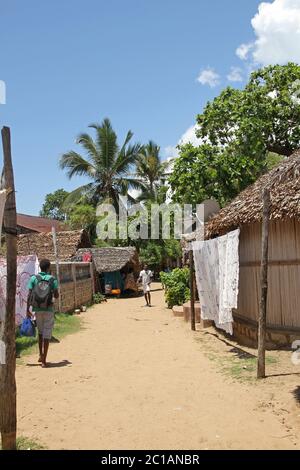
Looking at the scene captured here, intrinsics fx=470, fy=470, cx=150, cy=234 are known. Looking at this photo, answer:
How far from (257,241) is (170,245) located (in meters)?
22.4

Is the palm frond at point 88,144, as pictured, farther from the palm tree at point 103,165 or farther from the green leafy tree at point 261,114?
the green leafy tree at point 261,114

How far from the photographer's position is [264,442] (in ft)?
14.2

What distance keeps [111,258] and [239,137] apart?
9.72m

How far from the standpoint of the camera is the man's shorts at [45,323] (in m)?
7.66

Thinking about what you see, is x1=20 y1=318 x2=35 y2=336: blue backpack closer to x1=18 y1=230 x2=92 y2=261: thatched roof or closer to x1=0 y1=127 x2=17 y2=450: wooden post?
x1=0 y1=127 x2=17 y2=450: wooden post

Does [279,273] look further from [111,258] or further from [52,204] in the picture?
[52,204]

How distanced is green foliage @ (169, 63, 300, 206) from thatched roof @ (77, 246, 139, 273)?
715 cm

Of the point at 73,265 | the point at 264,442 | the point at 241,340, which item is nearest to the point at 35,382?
the point at 264,442

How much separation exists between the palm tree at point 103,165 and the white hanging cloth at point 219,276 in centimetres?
1869

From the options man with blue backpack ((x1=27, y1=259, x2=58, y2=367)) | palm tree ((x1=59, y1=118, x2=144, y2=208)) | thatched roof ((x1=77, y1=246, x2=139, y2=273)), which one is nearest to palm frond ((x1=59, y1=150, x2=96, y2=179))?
palm tree ((x1=59, y1=118, x2=144, y2=208))

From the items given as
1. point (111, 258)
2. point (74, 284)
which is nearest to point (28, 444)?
point (74, 284)

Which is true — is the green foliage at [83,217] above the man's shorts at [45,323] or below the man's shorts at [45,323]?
above

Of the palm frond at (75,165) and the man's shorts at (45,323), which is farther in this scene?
the palm frond at (75,165)

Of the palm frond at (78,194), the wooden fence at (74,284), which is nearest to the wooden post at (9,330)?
the wooden fence at (74,284)
